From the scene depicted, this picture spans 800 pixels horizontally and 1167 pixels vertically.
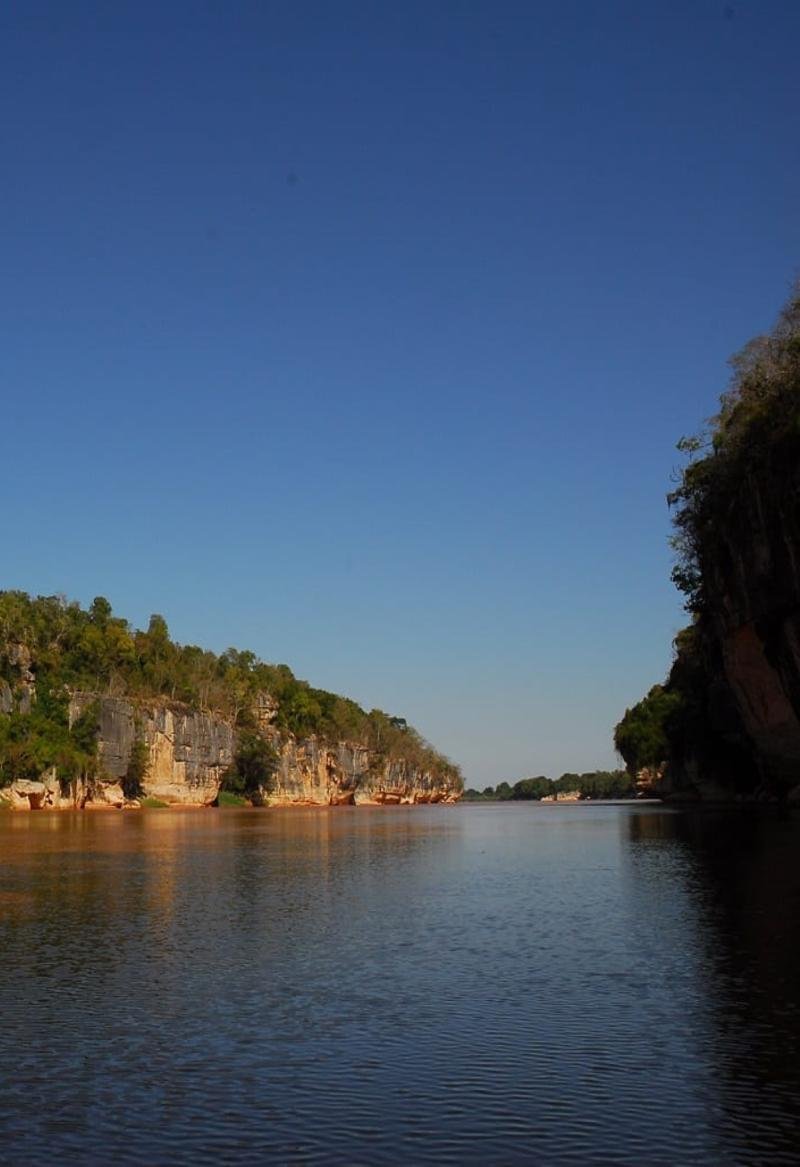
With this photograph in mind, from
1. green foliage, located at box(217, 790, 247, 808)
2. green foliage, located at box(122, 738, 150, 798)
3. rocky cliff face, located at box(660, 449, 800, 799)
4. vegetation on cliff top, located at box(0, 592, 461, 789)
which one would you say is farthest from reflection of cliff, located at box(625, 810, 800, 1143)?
green foliage, located at box(217, 790, 247, 808)

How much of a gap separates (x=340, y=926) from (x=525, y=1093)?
33.9 feet

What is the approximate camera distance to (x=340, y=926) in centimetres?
1948

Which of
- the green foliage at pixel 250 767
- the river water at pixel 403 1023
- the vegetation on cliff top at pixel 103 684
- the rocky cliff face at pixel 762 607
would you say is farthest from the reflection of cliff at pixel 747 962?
the green foliage at pixel 250 767

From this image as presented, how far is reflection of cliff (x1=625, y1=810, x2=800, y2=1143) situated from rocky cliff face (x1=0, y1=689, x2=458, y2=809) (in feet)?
251

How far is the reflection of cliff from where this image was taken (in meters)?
9.32

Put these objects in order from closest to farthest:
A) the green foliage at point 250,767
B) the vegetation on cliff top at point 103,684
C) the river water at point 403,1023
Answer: the river water at point 403,1023 < the vegetation on cliff top at point 103,684 < the green foliage at point 250,767

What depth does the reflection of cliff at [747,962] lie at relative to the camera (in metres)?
9.32

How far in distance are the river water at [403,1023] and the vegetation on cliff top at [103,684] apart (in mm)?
77474

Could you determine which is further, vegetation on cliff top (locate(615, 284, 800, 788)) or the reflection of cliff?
vegetation on cliff top (locate(615, 284, 800, 788))

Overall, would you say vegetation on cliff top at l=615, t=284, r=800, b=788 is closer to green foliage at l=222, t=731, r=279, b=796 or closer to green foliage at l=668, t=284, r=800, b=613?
green foliage at l=668, t=284, r=800, b=613

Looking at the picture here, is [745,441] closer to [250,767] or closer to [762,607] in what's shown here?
[762,607]

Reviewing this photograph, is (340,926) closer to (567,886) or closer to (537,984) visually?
(537,984)

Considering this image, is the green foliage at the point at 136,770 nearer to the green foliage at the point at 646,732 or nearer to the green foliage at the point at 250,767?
the green foliage at the point at 250,767

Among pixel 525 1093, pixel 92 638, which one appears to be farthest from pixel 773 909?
pixel 92 638
